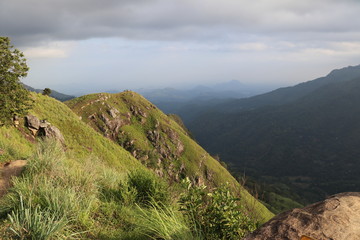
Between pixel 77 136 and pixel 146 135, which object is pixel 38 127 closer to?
pixel 77 136

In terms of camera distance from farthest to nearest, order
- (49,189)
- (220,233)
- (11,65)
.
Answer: (11,65) < (49,189) < (220,233)

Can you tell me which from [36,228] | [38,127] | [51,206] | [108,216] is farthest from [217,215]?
[38,127]

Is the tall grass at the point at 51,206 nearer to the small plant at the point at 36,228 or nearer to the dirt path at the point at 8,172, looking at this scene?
the small plant at the point at 36,228

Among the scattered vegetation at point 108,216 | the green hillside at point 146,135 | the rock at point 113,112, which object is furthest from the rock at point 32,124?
the rock at point 113,112

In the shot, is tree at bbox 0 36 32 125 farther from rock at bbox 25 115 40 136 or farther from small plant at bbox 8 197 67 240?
small plant at bbox 8 197 67 240

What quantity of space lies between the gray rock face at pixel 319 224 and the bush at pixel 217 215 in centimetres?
113

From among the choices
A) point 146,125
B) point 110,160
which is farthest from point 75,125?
point 146,125

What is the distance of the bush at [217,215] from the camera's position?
5.47 metres

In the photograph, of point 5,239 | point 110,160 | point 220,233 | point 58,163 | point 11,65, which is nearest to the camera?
point 5,239

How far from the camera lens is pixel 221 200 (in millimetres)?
5773

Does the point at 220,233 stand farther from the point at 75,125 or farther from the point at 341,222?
the point at 75,125

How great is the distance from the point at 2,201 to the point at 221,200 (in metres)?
5.83

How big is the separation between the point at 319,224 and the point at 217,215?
213cm

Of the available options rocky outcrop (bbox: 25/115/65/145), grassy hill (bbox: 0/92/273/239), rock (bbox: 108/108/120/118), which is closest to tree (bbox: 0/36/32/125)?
grassy hill (bbox: 0/92/273/239)
